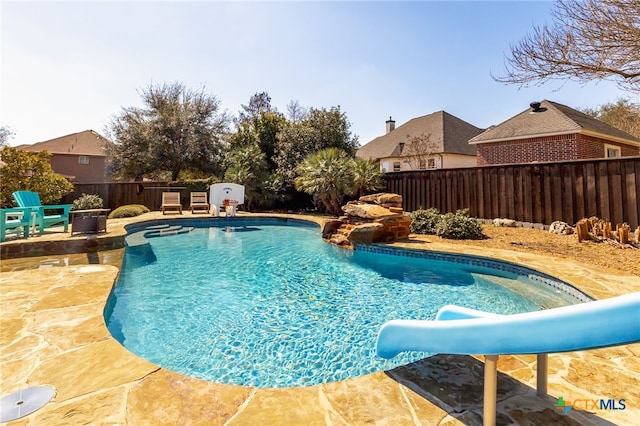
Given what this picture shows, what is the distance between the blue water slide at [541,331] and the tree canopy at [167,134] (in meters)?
20.4

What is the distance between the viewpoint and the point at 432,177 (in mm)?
11281

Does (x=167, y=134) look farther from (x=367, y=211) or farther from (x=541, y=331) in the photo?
(x=541, y=331)

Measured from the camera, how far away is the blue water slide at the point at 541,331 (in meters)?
0.97

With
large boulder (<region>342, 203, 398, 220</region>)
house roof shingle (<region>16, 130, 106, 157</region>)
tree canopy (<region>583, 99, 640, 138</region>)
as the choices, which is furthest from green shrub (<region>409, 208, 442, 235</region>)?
house roof shingle (<region>16, 130, 106, 157</region>)

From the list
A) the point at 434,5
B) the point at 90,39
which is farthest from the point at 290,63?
the point at 90,39

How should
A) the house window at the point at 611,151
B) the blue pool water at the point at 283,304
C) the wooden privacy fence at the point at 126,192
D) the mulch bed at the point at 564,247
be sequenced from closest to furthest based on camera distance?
1. the blue pool water at the point at 283,304
2. the mulch bed at the point at 564,247
3. the house window at the point at 611,151
4. the wooden privacy fence at the point at 126,192

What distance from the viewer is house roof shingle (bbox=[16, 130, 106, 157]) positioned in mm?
23834

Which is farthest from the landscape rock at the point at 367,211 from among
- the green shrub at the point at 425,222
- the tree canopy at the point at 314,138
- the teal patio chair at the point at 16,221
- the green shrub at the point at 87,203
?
the green shrub at the point at 87,203

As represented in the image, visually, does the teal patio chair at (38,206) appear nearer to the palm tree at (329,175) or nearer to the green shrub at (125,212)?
the green shrub at (125,212)

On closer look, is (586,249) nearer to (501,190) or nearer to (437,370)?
(501,190)

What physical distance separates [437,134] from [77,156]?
28529 millimetres

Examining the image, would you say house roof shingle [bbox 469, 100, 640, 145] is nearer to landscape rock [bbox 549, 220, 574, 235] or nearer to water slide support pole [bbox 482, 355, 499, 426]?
landscape rock [bbox 549, 220, 574, 235]

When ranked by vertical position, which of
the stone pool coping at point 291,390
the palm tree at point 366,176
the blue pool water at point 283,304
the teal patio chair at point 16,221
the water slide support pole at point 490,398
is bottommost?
the blue pool water at point 283,304

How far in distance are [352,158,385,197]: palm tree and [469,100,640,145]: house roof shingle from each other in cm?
747
